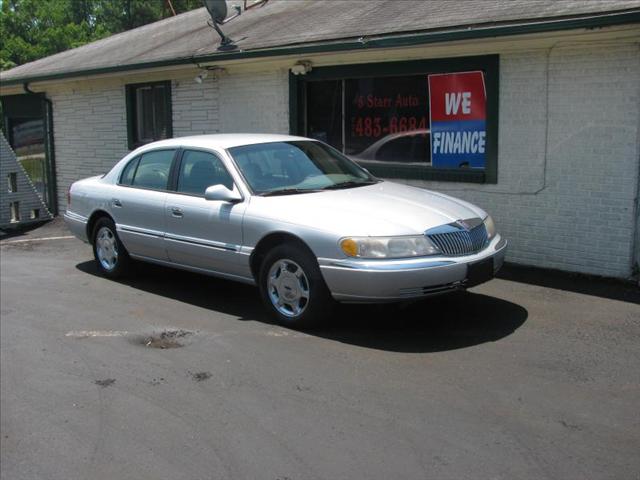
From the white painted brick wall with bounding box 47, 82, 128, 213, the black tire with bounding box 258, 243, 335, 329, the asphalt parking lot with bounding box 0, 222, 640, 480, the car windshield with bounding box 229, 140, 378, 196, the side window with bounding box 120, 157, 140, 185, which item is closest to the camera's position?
the asphalt parking lot with bounding box 0, 222, 640, 480

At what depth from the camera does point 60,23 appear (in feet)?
161

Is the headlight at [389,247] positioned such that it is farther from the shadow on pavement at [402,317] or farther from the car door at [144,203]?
the car door at [144,203]

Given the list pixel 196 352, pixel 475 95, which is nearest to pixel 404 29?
pixel 475 95

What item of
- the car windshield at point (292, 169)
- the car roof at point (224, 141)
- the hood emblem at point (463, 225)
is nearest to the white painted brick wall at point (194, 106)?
the car roof at point (224, 141)

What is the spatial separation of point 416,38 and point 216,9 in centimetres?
466

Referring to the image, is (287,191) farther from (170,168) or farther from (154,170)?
(154,170)

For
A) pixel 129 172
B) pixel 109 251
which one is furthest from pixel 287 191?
pixel 109 251

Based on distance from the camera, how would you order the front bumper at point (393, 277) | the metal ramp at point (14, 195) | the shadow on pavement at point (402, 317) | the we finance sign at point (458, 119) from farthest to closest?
the metal ramp at point (14, 195) → the we finance sign at point (458, 119) → the shadow on pavement at point (402, 317) → the front bumper at point (393, 277)

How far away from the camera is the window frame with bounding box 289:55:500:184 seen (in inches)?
330

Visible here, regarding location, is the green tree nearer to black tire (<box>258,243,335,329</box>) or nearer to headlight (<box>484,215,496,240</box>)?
black tire (<box>258,243,335,329</box>)

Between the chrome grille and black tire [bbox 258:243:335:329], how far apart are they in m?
0.94

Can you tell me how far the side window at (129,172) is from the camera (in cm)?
800

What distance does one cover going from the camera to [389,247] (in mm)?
5586

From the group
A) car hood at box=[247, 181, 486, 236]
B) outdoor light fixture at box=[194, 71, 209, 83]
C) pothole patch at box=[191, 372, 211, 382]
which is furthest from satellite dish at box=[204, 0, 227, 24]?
pothole patch at box=[191, 372, 211, 382]
